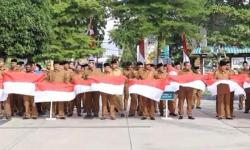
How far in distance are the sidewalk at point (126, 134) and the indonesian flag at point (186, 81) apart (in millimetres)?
993

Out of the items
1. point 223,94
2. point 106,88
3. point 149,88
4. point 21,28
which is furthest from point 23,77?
point 21,28

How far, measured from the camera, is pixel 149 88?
1725 centimetres

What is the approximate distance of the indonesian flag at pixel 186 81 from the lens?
1714cm

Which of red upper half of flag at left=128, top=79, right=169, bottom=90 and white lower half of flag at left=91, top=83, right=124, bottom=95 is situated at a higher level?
red upper half of flag at left=128, top=79, right=169, bottom=90

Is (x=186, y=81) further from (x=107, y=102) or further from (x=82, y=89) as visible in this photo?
(x=82, y=89)

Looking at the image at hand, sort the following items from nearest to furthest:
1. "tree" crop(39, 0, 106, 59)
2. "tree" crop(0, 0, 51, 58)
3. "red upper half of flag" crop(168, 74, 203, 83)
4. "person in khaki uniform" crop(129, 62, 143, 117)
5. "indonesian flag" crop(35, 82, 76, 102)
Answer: "red upper half of flag" crop(168, 74, 203, 83)
"indonesian flag" crop(35, 82, 76, 102)
"person in khaki uniform" crop(129, 62, 143, 117)
"tree" crop(0, 0, 51, 58)
"tree" crop(39, 0, 106, 59)

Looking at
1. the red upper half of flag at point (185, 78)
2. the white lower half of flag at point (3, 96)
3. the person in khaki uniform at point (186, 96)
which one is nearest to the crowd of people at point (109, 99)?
the person in khaki uniform at point (186, 96)

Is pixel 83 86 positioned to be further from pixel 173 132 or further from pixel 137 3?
pixel 137 3


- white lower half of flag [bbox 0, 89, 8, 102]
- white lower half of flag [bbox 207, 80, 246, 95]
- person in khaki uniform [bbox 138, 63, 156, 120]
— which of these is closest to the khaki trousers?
person in khaki uniform [bbox 138, 63, 156, 120]

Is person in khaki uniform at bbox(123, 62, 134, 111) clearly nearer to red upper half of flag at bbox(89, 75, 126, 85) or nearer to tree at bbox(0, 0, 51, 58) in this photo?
red upper half of flag at bbox(89, 75, 126, 85)

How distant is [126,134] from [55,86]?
172 inches

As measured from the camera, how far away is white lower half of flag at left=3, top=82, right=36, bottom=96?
56.7ft

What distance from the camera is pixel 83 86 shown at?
17.5 metres

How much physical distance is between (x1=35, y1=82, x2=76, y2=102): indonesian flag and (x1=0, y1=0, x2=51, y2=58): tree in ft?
38.9
